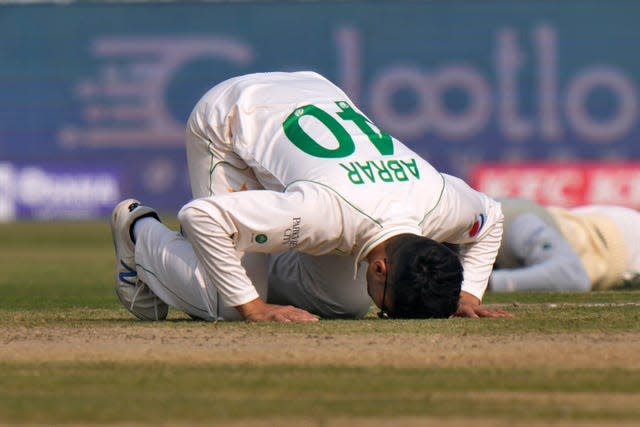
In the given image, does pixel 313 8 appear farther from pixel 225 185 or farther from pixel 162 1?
pixel 225 185

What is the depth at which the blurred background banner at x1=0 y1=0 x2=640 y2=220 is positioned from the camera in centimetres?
3266

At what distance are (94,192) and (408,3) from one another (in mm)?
8746

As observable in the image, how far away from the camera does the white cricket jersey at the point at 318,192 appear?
6.27m

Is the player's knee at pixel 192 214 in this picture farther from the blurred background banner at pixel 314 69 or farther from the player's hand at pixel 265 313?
the blurred background banner at pixel 314 69

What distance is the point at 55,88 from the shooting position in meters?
33.2

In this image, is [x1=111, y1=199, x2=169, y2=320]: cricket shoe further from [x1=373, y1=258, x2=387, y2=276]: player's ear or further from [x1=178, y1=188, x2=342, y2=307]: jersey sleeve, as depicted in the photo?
[x1=373, y1=258, x2=387, y2=276]: player's ear

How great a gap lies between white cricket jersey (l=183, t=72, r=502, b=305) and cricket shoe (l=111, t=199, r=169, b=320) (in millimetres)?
614

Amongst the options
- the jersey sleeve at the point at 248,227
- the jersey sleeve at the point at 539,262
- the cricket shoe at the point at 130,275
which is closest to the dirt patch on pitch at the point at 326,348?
the jersey sleeve at the point at 248,227

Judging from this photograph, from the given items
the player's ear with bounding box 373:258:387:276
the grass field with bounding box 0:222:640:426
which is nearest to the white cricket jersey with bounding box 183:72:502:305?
the player's ear with bounding box 373:258:387:276

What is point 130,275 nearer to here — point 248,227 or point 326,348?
point 248,227

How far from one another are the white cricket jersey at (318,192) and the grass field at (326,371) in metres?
0.39

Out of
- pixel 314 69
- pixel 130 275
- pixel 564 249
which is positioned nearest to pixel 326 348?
pixel 130 275

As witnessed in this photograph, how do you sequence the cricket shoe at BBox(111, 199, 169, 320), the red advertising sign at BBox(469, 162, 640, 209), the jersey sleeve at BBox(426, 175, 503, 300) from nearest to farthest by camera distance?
the jersey sleeve at BBox(426, 175, 503, 300), the cricket shoe at BBox(111, 199, 169, 320), the red advertising sign at BBox(469, 162, 640, 209)

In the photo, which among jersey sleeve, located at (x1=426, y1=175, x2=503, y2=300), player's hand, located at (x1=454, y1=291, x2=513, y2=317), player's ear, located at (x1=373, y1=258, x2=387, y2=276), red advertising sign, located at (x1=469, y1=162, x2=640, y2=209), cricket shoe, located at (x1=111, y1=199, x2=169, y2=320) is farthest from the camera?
red advertising sign, located at (x1=469, y1=162, x2=640, y2=209)
